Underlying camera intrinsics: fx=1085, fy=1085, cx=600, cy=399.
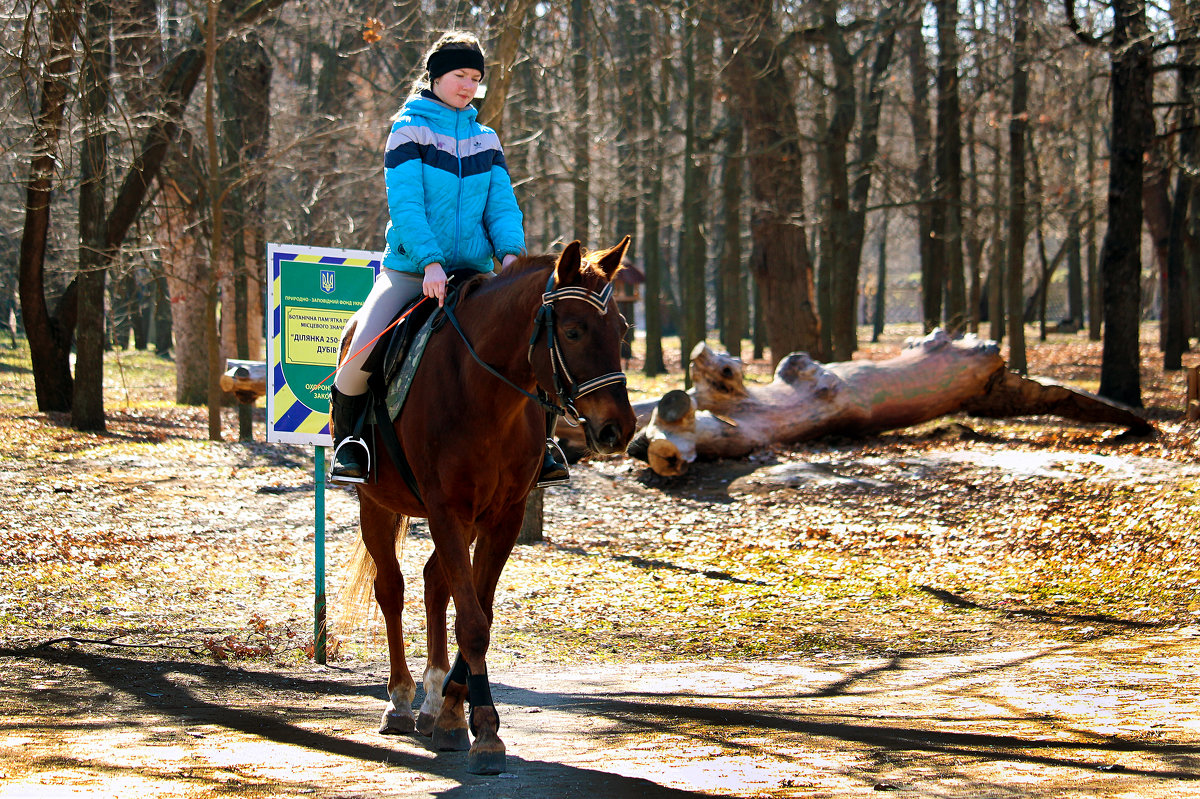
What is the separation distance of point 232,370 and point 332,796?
586 inches

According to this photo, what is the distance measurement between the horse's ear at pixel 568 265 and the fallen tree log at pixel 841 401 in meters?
8.65

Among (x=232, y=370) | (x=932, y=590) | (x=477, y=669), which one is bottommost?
(x=932, y=590)

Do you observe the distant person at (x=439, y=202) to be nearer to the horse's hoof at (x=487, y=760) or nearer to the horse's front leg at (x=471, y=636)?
the horse's front leg at (x=471, y=636)

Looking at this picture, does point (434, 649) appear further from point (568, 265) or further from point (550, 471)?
point (568, 265)

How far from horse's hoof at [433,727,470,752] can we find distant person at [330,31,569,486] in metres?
1.32

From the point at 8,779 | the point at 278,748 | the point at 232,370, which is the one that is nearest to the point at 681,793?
the point at 278,748

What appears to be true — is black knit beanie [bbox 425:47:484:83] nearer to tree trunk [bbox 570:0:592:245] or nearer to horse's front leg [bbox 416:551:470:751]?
horse's front leg [bbox 416:551:470:751]

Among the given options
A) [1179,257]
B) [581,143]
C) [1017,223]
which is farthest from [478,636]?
[1179,257]

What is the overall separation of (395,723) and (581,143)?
23.9 meters

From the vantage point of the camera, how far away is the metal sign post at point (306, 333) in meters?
7.82

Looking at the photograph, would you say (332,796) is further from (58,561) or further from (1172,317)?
(1172,317)

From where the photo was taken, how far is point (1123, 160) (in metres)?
17.8

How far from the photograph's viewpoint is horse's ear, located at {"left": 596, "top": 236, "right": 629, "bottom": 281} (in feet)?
15.5

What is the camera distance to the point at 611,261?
4.74m
